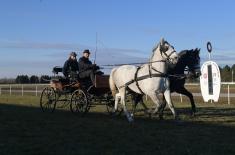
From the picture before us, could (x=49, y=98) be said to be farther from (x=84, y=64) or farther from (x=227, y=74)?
(x=227, y=74)

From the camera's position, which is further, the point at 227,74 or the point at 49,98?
the point at 227,74

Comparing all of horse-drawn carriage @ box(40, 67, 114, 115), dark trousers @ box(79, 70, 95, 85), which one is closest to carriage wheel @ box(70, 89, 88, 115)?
horse-drawn carriage @ box(40, 67, 114, 115)

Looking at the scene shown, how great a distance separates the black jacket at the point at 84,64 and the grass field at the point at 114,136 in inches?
84.0

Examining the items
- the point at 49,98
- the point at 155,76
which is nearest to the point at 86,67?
the point at 49,98

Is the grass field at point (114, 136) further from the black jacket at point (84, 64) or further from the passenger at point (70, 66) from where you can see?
the passenger at point (70, 66)

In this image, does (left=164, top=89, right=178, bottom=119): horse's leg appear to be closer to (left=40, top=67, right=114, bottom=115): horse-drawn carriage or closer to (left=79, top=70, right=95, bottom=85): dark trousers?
(left=40, top=67, right=114, bottom=115): horse-drawn carriage

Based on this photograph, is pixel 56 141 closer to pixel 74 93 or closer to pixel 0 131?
pixel 0 131

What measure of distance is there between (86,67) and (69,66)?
48.9 inches

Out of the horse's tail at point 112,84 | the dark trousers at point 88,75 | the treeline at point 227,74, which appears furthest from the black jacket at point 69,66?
the treeline at point 227,74

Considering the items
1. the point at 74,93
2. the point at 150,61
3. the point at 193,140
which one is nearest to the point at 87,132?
the point at 193,140

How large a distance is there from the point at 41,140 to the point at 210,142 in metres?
3.30

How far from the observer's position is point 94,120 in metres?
14.8

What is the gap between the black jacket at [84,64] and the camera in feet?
54.2

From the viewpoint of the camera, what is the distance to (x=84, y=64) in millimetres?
16594
